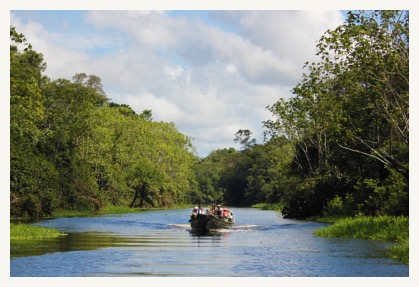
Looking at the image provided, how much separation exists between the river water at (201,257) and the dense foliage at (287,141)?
225 inches

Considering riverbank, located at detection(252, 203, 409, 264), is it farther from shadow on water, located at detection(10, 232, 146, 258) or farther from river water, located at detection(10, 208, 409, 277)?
shadow on water, located at detection(10, 232, 146, 258)

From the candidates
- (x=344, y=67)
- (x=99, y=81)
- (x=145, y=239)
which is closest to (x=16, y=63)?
(x=145, y=239)

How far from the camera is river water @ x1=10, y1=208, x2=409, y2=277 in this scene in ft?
80.8

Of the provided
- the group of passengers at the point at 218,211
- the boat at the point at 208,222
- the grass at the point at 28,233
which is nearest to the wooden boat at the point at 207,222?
the boat at the point at 208,222

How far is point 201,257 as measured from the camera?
29.6 metres

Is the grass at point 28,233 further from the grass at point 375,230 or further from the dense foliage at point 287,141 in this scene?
the grass at point 375,230

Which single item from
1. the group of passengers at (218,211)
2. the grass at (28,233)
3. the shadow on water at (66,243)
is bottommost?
the shadow on water at (66,243)

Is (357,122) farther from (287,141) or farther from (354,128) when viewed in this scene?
(287,141)

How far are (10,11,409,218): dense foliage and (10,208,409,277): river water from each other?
5728 mm

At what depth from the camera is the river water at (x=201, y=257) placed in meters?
24.6

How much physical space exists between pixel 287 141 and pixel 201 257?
157ft

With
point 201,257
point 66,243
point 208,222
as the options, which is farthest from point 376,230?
point 66,243

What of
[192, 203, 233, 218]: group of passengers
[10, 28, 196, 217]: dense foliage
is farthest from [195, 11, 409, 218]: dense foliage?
[10, 28, 196, 217]: dense foliage

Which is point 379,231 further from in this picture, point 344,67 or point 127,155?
point 127,155
